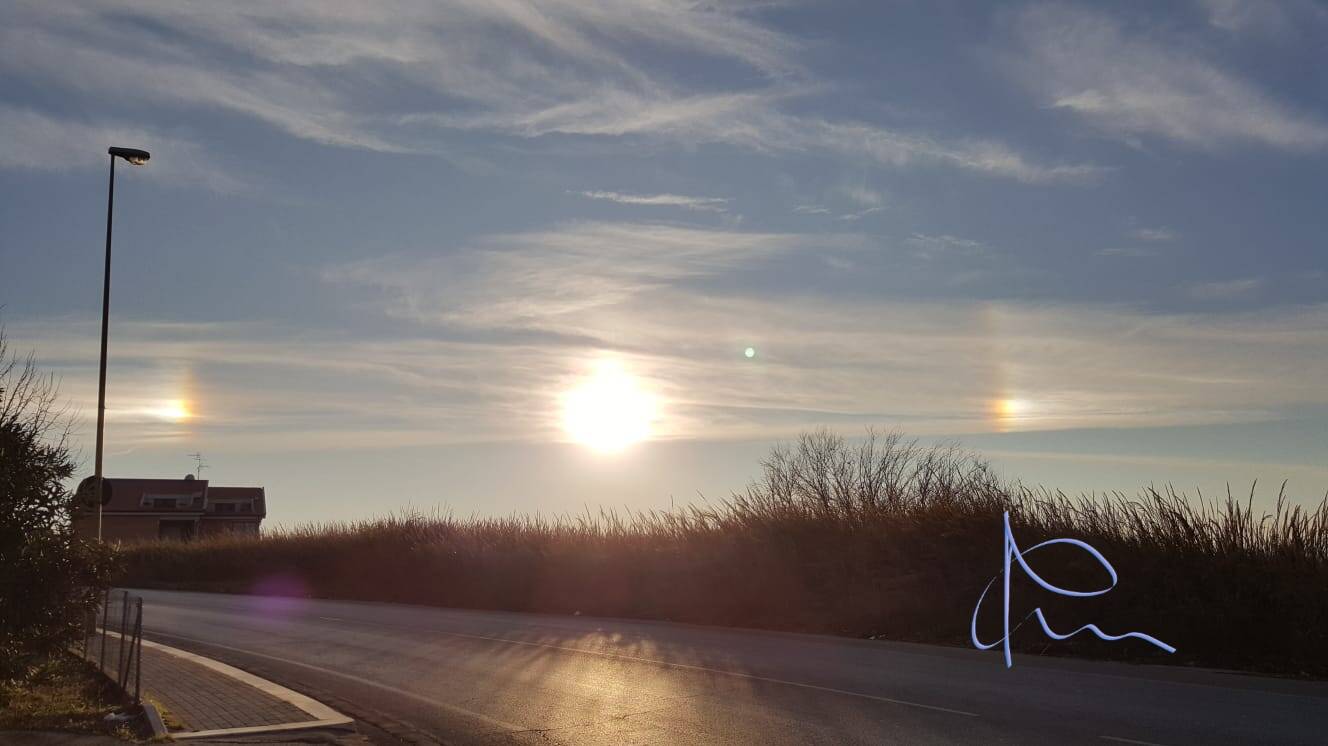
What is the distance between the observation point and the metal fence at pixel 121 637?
40.8ft

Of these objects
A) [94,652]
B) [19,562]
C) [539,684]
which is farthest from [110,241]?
[539,684]

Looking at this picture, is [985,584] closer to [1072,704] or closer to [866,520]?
[866,520]

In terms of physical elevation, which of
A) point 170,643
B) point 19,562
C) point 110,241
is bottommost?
point 170,643

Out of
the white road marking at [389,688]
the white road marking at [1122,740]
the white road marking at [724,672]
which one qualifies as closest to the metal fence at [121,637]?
the white road marking at [389,688]

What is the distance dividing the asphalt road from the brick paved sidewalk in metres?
0.70

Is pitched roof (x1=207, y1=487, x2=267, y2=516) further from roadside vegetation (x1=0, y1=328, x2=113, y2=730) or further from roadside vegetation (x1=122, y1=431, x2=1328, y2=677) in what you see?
roadside vegetation (x1=0, y1=328, x2=113, y2=730)

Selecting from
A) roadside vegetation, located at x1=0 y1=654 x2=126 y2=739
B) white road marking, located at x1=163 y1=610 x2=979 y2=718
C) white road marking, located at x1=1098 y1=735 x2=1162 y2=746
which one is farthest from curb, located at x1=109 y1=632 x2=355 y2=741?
white road marking, located at x1=1098 y1=735 x2=1162 y2=746

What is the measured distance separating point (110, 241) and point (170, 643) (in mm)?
8860

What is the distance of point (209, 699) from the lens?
13.6 metres

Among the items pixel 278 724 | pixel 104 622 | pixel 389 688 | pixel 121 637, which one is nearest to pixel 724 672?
pixel 389 688

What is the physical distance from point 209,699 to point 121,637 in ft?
4.01

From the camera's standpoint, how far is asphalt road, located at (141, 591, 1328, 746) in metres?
10.6

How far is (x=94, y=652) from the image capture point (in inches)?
640
